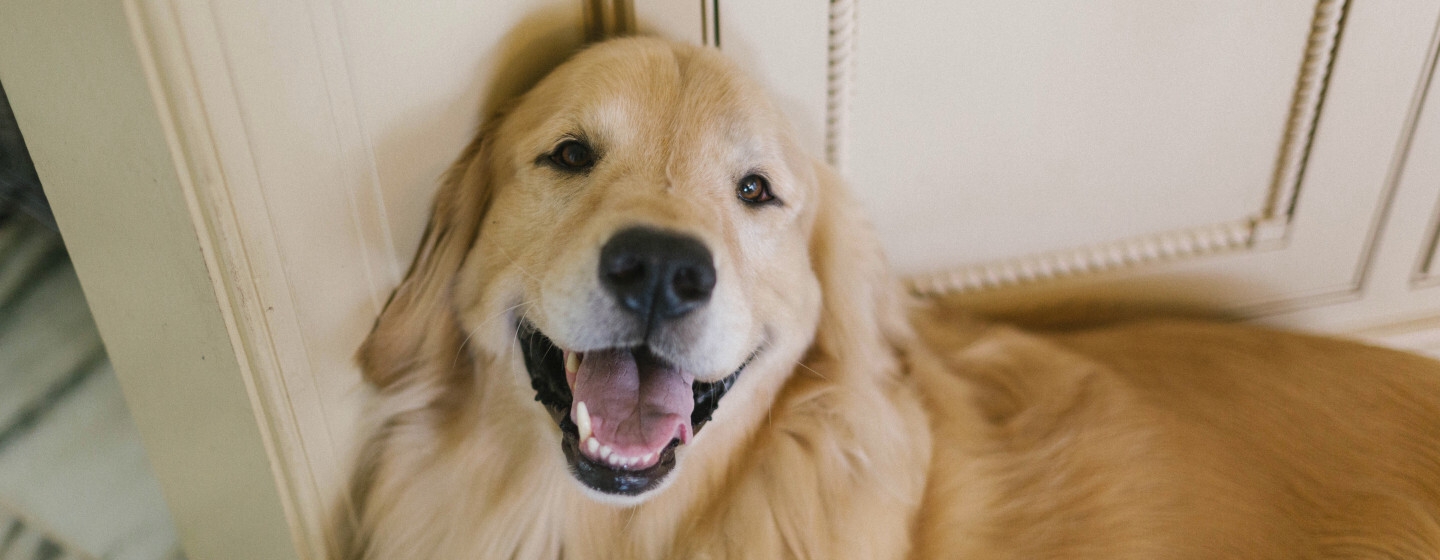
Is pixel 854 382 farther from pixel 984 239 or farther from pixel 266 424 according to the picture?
pixel 266 424

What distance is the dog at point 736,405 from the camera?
1110 mm

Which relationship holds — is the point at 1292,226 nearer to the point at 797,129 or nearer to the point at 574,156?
the point at 797,129

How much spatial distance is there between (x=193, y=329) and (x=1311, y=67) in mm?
2008

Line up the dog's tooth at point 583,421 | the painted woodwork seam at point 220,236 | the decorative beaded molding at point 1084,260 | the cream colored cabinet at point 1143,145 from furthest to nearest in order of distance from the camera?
the decorative beaded molding at point 1084,260, the cream colored cabinet at point 1143,145, the dog's tooth at point 583,421, the painted woodwork seam at point 220,236

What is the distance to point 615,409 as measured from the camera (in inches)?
44.5

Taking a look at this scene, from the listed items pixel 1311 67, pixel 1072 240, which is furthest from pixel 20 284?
pixel 1311 67

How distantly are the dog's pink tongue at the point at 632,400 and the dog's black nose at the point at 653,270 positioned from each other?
0.54 feet

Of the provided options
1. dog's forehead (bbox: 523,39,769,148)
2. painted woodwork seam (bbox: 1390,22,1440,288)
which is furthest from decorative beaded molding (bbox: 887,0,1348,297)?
dog's forehead (bbox: 523,39,769,148)

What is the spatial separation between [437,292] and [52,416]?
0.56 meters

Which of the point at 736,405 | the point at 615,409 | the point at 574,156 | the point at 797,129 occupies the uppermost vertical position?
the point at 574,156

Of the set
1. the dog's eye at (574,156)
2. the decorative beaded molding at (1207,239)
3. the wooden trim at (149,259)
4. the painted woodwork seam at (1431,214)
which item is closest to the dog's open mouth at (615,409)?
the dog's eye at (574,156)

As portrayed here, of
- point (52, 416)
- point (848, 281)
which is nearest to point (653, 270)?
point (848, 281)

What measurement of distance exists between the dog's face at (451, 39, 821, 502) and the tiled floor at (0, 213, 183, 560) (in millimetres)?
532

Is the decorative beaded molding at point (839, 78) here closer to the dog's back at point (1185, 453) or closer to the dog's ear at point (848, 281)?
the dog's ear at point (848, 281)
